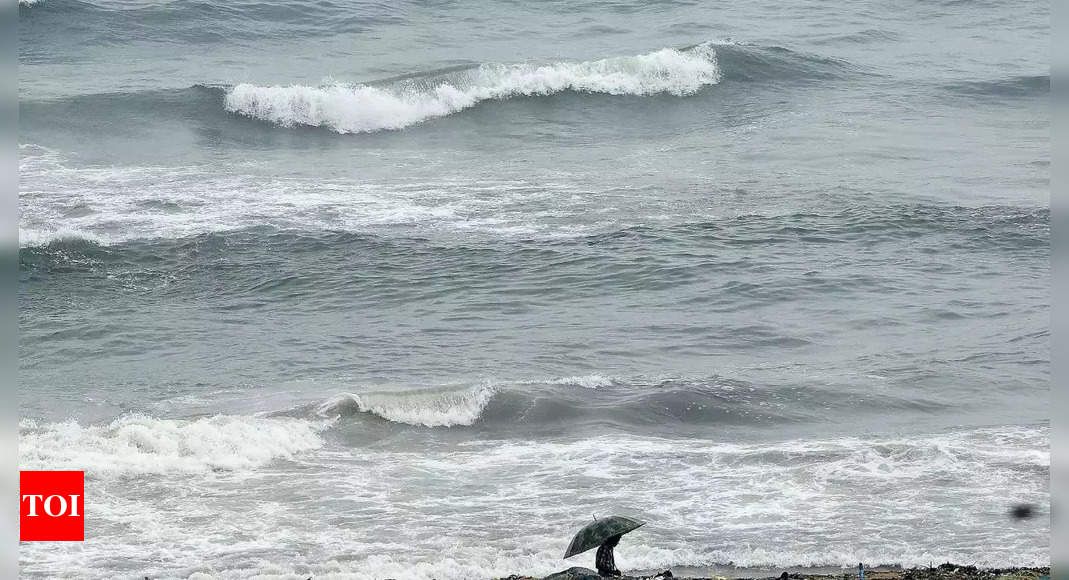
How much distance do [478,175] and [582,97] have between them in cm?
754

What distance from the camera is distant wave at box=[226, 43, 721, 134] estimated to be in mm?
31656

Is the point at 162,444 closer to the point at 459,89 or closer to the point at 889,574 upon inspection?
the point at 889,574

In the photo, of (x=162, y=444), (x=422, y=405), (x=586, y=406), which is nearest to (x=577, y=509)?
(x=586, y=406)

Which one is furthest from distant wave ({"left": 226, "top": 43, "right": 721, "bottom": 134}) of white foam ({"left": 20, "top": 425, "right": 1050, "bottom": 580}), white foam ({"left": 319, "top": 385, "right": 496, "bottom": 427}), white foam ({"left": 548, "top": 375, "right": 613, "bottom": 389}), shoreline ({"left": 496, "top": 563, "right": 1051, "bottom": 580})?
shoreline ({"left": 496, "top": 563, "right": 1051, "bottom": 580})

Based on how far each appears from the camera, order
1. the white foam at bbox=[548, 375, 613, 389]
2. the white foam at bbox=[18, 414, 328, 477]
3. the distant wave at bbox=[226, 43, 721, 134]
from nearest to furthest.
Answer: the white foam at bbox=[18, 414, 328, 477]
the white foam at bbox=[548, 375, 613, 389]
the distant wave at bbox=[226, 43, 721, 134]

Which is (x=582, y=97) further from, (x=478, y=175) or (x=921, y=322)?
(x=921, y=322)

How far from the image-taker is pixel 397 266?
21.4 m

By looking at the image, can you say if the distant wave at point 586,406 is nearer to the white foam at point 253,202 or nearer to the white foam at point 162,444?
the white foam at point 162,444

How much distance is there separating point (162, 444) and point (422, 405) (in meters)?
3.19

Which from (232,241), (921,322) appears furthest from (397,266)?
(921,322)

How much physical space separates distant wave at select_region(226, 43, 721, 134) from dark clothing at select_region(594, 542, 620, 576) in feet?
72.2

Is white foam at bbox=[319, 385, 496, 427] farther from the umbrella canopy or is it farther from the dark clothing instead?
the umbrella canopy

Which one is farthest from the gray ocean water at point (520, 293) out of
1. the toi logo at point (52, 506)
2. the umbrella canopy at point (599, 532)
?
the umbrella canopy at point (599, 532)

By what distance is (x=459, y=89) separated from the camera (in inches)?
1323
